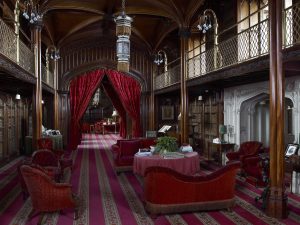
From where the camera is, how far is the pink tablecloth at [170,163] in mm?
6691

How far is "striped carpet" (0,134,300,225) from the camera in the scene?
16.1 feet

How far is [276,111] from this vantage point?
5.20m

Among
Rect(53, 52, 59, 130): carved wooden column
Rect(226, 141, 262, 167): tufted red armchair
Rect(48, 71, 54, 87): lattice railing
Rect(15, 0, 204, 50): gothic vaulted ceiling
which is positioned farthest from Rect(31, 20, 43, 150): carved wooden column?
Rect(226, 141, 262, 167): tufted red armchair

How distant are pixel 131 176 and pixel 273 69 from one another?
465 centimetres

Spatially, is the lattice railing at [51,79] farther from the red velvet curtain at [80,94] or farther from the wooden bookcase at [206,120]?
the wooden bookcase at [206,120]

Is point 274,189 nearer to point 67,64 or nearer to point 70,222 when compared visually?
point 70,222

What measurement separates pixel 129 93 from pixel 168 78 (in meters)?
2.76

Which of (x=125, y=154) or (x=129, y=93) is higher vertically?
(x=129, y=93)

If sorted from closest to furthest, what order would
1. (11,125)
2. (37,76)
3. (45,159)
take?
(45,159) < (37,76) < (11,125)

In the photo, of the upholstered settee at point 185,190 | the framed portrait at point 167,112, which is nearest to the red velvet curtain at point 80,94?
the framed portrait at point 167,112

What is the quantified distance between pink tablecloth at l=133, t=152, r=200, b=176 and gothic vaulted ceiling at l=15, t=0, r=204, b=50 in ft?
17.8

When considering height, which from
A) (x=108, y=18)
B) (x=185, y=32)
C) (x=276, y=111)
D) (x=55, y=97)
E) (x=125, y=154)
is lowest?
(x=125, y=154)

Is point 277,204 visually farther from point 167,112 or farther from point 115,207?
point 167,112

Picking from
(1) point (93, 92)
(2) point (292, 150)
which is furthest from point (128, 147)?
(1) point (93, 92)
